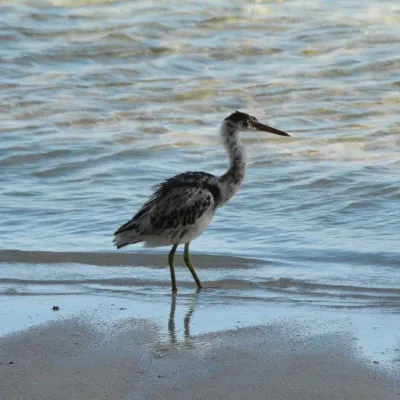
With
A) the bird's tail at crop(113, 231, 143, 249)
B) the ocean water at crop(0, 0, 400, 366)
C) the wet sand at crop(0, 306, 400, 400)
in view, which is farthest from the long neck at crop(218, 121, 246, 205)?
the wet sand at crop(0, 306, 400, 400)

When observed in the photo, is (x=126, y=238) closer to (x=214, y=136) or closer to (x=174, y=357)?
(x=174, y=357)

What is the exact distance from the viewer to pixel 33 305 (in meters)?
8.02

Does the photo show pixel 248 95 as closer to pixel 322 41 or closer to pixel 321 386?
pixel 322 41

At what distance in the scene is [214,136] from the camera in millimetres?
14672

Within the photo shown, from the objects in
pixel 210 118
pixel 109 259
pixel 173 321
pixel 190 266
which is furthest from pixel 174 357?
pixel 210 118

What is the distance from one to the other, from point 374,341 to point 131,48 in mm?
13211

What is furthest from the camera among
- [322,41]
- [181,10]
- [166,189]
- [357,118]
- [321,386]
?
[181,10]

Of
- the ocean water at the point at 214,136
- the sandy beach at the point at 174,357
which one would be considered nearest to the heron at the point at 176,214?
the ocean water at the point at 214,136

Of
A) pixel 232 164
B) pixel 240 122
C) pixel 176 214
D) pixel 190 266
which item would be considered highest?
pixel 240 122

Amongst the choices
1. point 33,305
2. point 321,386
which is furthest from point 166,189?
point 321,386

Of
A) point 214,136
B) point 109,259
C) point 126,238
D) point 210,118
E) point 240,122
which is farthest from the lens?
point 210,118

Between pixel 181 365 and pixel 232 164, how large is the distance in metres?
3.45

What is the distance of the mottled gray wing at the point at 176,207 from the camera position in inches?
363

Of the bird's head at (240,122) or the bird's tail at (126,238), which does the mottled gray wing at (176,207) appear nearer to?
the bird's tail at (126,238)
